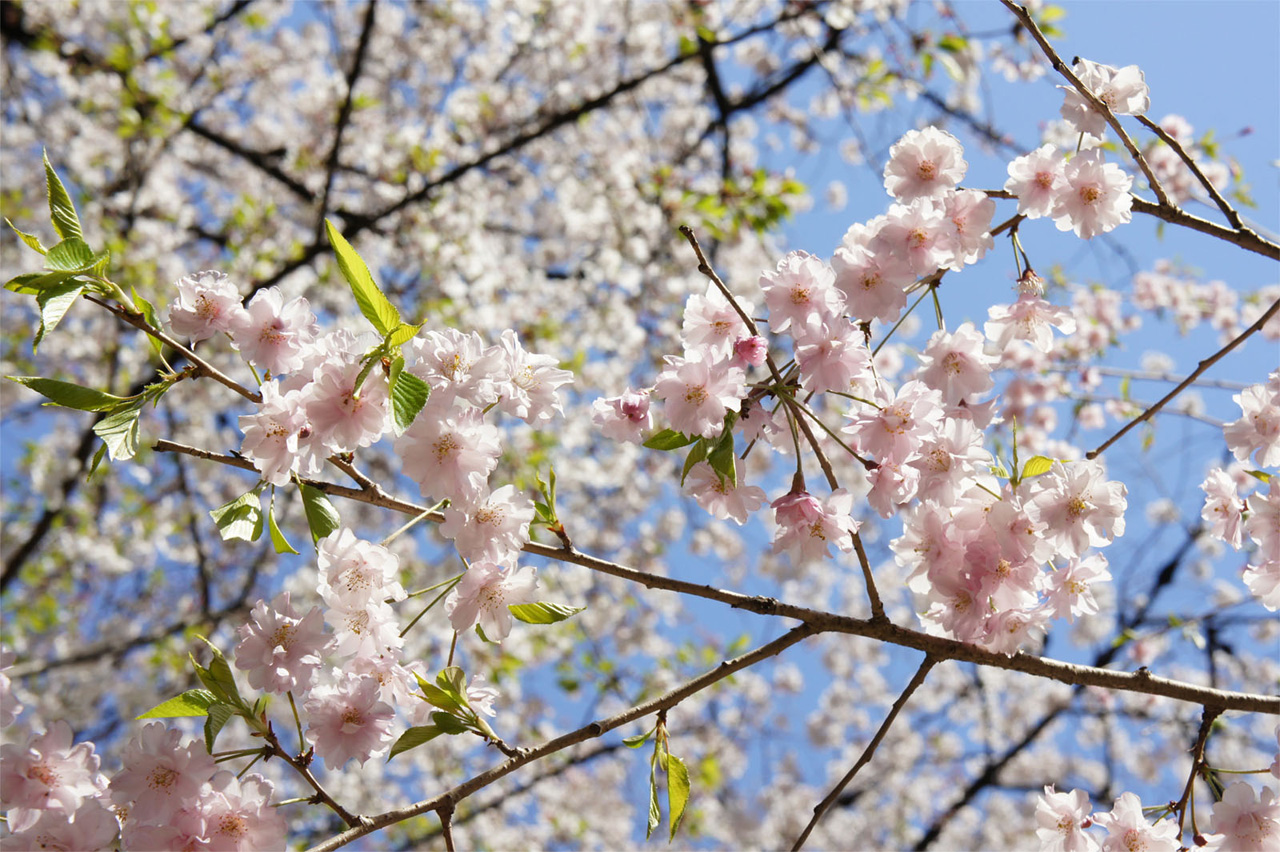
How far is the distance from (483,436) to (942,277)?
748 mm

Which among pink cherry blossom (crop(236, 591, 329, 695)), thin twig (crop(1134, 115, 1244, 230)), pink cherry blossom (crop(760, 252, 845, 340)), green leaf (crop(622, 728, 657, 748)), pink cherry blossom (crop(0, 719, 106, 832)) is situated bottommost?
pink cherry blossom (crop(0, 719, 106, 832))

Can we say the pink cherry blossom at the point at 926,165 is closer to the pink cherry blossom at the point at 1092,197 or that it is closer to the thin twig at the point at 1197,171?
the pink cherry blossom at the point at 1092,197

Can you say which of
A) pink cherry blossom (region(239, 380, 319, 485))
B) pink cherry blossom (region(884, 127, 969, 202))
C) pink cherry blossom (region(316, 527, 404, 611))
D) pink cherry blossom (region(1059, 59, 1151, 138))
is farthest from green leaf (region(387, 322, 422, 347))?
pink cherry blossom (region(1059, 59, 1151, 138))

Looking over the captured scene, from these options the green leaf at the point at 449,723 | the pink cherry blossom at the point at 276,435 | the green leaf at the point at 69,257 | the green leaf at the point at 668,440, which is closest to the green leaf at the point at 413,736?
the green leaf at the point at 449,723

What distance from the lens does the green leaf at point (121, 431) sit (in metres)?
1.00

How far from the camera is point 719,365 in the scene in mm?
1116

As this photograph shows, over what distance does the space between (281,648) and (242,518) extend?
0.67 feet

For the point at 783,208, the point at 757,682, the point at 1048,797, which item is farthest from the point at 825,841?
the point at 1048,797

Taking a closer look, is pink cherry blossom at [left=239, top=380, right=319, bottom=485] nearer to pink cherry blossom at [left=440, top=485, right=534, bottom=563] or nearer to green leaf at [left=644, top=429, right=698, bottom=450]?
pink cherry blossom at [left=440, top=485, right=534, bottom=563]

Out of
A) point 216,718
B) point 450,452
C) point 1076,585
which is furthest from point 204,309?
point 1076,585

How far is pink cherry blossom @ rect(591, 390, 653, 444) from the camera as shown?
124 centimetres

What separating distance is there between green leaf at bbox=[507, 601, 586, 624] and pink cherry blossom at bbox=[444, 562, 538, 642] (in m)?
0.01

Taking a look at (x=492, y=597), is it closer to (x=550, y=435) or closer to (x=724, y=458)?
(x=724, y=458)

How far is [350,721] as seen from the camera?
1120 mm
